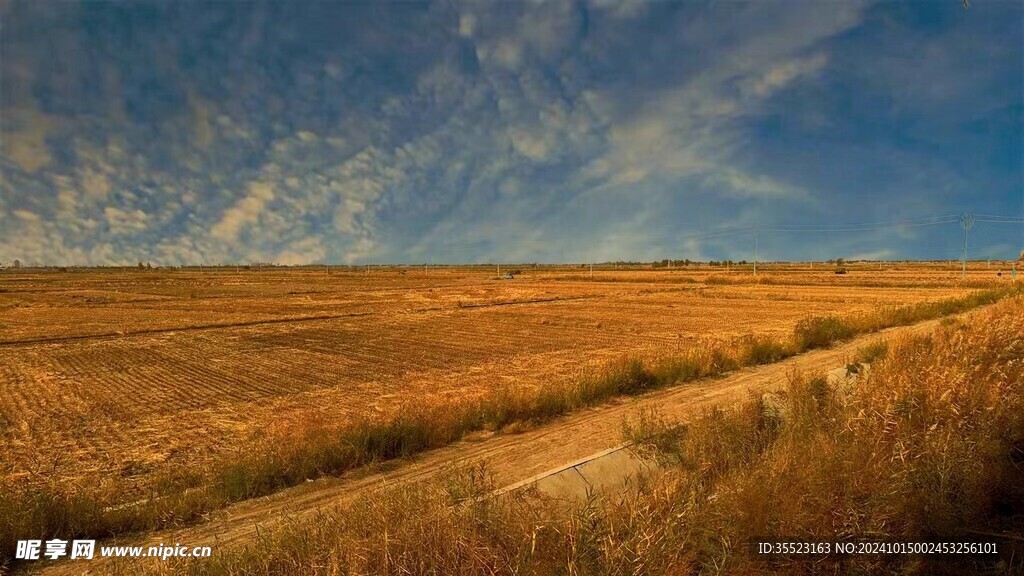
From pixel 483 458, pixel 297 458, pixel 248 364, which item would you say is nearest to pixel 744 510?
pixel 483 458

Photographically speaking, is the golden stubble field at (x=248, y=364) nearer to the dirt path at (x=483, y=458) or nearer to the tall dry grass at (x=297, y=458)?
the tall dry grass at (x=297, y=458)

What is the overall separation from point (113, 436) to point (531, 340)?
1514 centimetres

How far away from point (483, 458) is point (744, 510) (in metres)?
3.98

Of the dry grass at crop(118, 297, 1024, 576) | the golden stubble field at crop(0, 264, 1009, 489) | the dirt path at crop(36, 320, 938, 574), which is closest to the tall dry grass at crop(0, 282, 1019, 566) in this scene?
the dirt path at crop(36, 320, 938, 574)

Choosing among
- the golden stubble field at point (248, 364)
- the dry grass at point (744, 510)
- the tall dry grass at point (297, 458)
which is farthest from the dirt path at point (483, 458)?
the golden stubble field at point (248, 364)

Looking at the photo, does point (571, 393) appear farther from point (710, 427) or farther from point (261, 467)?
point (261, 467)

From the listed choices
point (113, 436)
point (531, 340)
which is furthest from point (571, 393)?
point (531, 340)

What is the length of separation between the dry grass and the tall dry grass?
2045mm

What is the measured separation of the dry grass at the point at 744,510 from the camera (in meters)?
3.27

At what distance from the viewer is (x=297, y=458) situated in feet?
22.3

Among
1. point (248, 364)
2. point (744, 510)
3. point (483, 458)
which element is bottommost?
point (483, 458)

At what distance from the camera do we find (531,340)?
2170cm

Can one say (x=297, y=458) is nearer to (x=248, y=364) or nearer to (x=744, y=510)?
(x=744, y=510)

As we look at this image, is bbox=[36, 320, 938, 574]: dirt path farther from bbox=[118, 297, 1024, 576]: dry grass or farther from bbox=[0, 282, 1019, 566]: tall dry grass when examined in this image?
bbox=[118, 297, 1024, 576]: dry grass
